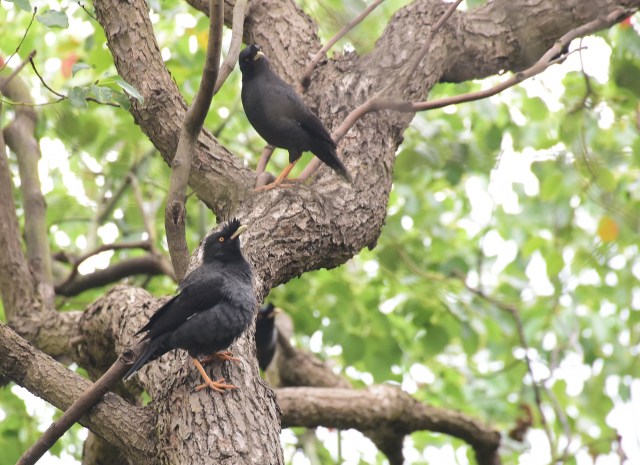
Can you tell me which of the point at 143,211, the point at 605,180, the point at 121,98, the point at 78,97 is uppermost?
the point at 143,211

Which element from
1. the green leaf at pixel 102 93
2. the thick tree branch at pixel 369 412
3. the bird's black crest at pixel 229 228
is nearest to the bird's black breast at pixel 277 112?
the bird's black crest at pixel 229 228

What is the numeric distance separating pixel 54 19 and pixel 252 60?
1.62 m

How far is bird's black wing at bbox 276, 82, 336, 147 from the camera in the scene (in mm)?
4266

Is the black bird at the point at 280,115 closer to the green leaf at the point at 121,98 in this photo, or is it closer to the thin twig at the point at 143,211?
the green leaf at the point at 121,98

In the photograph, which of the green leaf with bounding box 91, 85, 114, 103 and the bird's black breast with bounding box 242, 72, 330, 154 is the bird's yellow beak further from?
the bird's black breast with bounding box 242, 72, 330, 154

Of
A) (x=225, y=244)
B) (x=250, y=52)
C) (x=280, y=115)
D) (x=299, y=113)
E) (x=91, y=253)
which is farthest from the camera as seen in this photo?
(x=91, y=253)

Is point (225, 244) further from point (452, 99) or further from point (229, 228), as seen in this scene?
point (452, 99)

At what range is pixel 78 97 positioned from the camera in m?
3.20

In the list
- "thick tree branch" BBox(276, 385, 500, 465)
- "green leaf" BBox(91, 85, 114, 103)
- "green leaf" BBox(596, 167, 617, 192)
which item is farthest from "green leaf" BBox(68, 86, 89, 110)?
"green leaf" BBox(596, 167, 617, 192)

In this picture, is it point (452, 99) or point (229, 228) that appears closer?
point (229, 228)

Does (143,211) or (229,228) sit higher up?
(143,211)

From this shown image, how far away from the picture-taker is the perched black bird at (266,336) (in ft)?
20.7

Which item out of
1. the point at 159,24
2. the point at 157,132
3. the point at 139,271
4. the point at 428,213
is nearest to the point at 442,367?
the point at 428,213

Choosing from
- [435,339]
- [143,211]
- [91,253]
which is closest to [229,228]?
[91,253]
